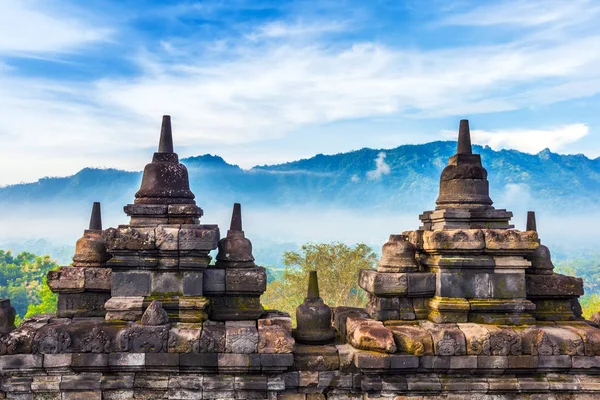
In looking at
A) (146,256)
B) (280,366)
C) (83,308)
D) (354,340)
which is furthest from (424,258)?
(83,308)

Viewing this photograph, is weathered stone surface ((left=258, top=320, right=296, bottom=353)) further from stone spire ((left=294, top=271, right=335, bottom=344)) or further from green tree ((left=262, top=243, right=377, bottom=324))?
green tree ((left=262, top=243, right=377, bottom=324))

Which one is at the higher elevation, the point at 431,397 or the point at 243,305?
the point at 243,305

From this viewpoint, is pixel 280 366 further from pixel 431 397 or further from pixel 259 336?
pixel 431 397

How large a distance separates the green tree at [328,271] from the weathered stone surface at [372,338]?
22160 mm

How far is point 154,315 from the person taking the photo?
5352mm

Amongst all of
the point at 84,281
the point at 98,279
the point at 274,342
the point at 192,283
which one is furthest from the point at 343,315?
the point at 84,281

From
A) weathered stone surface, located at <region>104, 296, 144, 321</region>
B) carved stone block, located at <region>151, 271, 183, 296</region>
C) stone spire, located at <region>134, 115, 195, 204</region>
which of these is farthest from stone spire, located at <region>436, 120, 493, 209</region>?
weathered stone surface, located at <region>104, 296, 144, 321</region>

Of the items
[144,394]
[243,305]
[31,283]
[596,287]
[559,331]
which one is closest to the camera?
[144,394]

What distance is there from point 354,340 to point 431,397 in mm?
1065

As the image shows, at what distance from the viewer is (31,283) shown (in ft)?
153

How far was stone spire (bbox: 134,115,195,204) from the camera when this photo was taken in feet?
20.3

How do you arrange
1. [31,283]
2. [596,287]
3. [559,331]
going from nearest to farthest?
1. [559,331]
2. [31,283]
3. [596,287]

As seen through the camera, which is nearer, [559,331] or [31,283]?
[559,331]

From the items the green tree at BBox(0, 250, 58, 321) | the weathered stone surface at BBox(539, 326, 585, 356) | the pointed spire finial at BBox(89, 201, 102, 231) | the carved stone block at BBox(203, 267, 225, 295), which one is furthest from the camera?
the green tree at BBox(0, 250, 58, 321)
